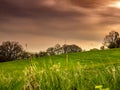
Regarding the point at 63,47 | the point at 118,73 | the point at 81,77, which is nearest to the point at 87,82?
the point at 81,77

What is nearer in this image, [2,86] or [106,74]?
[106,74]

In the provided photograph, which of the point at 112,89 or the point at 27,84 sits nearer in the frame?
the point at 112,89

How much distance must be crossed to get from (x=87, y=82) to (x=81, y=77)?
0.17 metres

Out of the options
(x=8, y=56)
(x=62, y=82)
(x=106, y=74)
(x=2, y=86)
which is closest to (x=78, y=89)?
(x=62, y=82)

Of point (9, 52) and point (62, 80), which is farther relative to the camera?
point (9, 52)

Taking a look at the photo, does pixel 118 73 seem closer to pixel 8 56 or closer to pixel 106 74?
pixel 106 74

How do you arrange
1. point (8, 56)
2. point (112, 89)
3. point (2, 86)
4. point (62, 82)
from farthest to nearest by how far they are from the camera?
point (8, 56) < point (2, 86) < point (62, 82) < point (112, 89)

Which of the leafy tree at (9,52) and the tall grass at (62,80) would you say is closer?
the tall grass at (62,80)

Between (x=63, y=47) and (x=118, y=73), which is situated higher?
(x=63, y=47)

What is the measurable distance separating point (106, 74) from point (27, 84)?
1606mm

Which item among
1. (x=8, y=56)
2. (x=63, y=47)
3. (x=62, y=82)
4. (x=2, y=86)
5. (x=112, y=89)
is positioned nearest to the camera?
(x=112, y=89)

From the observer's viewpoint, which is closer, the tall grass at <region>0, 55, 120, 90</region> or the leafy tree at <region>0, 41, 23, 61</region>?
the tall grass at <region>0, 55, 120, 90</region>

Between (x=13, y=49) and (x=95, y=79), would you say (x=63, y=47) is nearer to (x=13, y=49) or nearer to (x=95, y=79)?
(x=95, y=79)

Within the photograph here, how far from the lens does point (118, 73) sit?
24.8ft
